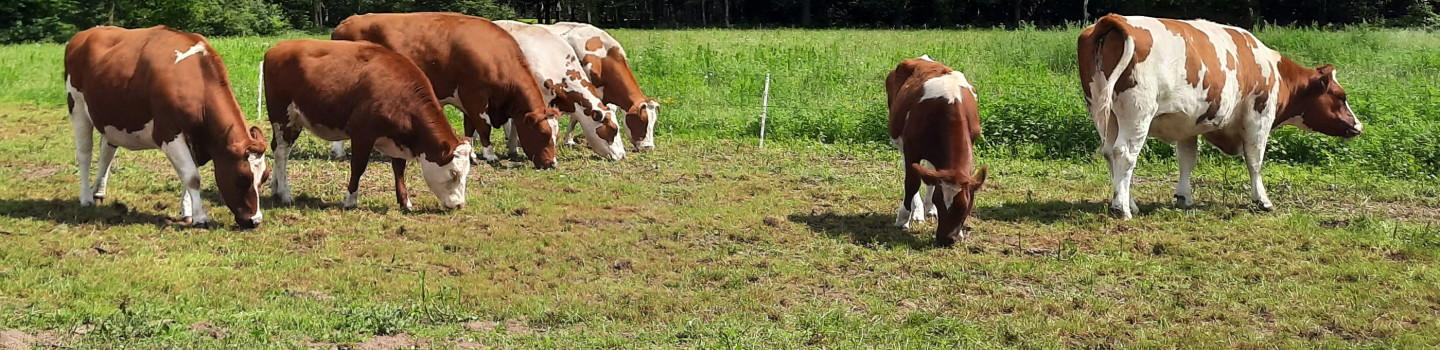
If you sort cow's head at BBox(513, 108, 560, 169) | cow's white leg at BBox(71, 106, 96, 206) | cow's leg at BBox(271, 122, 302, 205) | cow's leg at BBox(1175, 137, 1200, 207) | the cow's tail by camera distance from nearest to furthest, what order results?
the cow's tail → cow's white leg at BBox(71, 106, 96, 206) → cow's leg at BBox(271, 122, 302, 205) → cow's leg at BBox(1175, 137, 1200, 207) → cow's head at BBox(513, 108, 560, 169)

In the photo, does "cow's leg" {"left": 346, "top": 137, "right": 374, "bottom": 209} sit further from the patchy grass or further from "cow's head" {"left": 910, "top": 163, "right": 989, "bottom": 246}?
"cow's head" {"left": 910, "top": 163, "right": 989, "bottom": 246}

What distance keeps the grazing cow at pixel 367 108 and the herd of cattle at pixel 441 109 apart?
0.01m

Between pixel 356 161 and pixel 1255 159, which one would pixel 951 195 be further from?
pixel 356 161

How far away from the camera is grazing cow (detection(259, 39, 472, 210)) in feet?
32.8

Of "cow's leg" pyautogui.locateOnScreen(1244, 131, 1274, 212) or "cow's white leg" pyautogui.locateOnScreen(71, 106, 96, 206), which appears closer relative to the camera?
"cow's white leg" pyautogui.locateOnScreen(71, 106, 96, 206)

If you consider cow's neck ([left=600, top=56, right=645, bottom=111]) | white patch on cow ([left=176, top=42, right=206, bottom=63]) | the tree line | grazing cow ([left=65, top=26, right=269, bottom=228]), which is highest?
white patch on cow ([left=176, top=42, right=206, bottom=63])

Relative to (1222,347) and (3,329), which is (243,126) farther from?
(1222,347)

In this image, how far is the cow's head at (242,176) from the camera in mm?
8922

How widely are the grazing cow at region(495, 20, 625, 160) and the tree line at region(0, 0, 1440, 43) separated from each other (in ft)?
95.0

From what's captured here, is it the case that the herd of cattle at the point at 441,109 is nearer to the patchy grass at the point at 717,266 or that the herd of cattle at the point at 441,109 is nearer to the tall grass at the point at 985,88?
the patchy grass at the point at 717,266

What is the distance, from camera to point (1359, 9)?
46.3 meters

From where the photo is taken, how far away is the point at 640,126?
14703 mm

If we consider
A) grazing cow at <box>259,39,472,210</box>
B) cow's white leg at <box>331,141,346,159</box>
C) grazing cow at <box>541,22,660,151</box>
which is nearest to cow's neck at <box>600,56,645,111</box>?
grazing cow at <box>541,22,660,151</box>

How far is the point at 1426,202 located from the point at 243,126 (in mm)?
10045
